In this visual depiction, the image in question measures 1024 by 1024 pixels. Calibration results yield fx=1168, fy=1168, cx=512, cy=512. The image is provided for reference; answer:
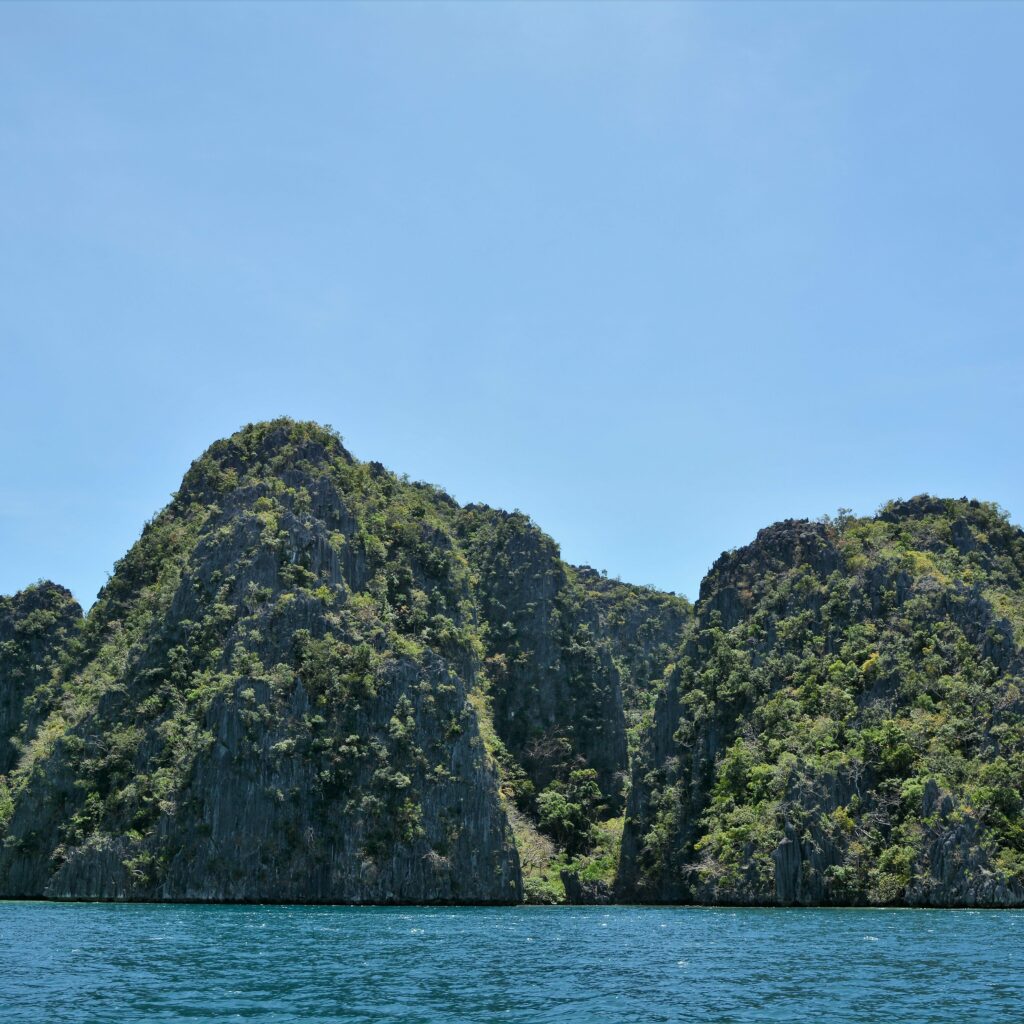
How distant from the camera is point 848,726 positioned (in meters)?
102

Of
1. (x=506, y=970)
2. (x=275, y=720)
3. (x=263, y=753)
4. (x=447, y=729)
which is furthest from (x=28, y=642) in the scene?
(x=506, y=970)

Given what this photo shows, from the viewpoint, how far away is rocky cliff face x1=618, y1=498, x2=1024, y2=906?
87.2m

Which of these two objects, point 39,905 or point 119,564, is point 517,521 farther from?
point 39,905

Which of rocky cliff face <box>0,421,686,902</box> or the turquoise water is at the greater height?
rocky cliff face <box>0,421,686,902</box>

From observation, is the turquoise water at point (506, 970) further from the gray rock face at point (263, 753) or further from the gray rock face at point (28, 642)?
the gray rock face at point (28, 642)

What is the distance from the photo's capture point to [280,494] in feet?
410

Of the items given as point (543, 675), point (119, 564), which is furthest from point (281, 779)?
point (543, 675)

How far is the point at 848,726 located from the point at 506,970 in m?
66.9

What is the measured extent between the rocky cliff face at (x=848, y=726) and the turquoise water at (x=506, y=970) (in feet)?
61.3

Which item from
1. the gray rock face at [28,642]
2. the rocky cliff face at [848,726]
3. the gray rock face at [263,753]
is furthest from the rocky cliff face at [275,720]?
the rocky cliff face at [848,726]

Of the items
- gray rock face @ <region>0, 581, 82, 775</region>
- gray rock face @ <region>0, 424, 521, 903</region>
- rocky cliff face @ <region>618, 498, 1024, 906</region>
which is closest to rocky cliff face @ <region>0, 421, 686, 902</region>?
gray rock face @ <region>0, 424, 521, 903</region>

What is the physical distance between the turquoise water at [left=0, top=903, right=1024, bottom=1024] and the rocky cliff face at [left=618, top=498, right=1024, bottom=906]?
61.3 ft

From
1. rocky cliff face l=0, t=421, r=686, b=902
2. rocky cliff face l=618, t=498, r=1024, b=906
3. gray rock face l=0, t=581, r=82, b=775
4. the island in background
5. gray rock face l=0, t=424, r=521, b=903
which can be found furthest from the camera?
gray rock face l=0, t=581, r=82, b=775

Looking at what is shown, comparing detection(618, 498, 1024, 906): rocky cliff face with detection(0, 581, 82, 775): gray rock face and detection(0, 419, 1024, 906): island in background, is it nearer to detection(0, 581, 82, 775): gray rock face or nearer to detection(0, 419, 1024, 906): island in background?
detection(0, 419, 1024, 906): island in background
